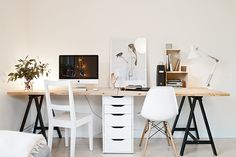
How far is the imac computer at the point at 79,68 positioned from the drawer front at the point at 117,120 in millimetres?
624

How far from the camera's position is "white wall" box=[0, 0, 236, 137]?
11.7ft

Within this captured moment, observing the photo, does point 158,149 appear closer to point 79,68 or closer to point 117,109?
point 117,109

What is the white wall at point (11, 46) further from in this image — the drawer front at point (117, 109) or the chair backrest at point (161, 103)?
the chair backrest at point (161, 103)

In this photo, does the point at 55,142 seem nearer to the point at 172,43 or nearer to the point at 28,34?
the point at 28,34

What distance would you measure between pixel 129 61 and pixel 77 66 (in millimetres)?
785

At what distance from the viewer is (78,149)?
3.17 metres

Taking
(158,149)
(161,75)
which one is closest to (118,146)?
(158,149)

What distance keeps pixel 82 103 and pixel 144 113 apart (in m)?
1.22

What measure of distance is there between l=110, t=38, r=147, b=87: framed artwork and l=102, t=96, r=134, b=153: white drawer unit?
65 centimetres

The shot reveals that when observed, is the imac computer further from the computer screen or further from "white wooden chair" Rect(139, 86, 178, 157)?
"white wooden chair" Rect(139, 86, 178, 157)

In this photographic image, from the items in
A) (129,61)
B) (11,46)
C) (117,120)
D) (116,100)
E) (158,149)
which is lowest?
(158,149)

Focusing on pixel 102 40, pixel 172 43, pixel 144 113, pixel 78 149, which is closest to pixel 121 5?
pixel 102 40

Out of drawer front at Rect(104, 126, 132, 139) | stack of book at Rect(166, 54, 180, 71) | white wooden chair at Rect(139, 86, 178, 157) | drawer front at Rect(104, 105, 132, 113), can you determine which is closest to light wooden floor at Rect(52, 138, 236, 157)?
drawer front at Rect(104, 126, 132, 139)

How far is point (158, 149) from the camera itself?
317 centimetres
